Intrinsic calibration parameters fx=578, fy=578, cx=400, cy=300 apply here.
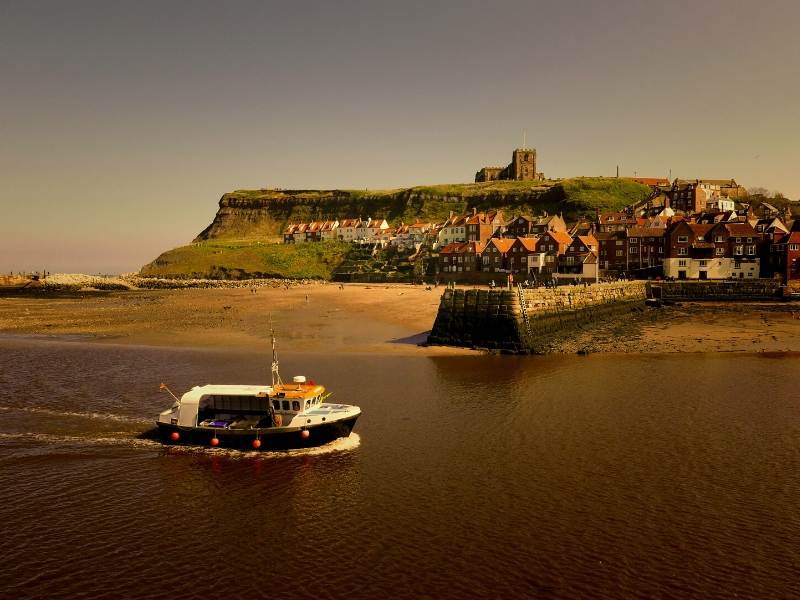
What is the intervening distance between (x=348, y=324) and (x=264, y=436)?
124ft

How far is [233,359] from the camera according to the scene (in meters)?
44.9

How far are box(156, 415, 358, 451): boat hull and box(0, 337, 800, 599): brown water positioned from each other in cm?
68

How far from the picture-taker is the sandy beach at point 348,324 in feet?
164

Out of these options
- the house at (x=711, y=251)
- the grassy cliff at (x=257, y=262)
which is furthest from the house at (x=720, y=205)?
the grassy cliff at (x=257, y=262)

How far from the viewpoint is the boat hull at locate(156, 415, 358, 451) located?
2494 centimetres

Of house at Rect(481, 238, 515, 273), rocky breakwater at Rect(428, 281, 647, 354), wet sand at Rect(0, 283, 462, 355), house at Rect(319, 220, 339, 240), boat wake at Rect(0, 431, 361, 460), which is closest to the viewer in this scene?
boat wake at Rect(0, 431, 361, 460)

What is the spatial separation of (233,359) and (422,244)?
98.7 m

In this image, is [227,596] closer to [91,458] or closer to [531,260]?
[91,458]

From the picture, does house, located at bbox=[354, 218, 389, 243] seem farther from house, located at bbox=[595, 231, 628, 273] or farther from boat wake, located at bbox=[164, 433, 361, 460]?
boat wake, located at bbox=[164, 433, 361, 460]

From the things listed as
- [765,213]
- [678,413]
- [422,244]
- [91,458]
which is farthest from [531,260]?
[91,458]

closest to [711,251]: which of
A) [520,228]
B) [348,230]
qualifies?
[520,228]

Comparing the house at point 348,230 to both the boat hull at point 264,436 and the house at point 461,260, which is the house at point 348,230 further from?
the boat hull at point 264,436

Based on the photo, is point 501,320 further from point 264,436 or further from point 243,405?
point 264,436

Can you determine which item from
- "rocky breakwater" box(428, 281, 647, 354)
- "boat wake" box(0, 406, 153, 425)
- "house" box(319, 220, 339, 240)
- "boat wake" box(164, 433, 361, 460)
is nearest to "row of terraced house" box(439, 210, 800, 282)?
"rocky breakwater" box(428, 281, 647, 354)
